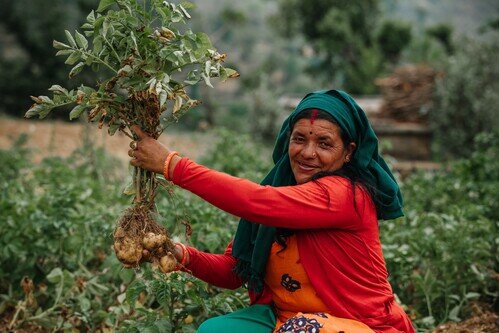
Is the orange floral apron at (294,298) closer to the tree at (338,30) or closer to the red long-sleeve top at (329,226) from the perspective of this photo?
the red long-sleeve top at (329,226)

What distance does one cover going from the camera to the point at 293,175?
260 centimetres

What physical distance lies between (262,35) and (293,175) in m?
31.4

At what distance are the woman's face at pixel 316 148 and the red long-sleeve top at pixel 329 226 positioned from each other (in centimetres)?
8

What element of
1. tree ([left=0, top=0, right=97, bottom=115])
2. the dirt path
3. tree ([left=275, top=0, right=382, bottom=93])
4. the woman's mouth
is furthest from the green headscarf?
tree ([left=0, top=0, right=97, bottom=115])

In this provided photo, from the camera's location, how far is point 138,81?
7.42 ft

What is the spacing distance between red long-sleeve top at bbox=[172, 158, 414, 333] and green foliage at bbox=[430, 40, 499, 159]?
6512 millimetres

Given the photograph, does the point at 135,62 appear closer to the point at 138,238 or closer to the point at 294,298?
the point at 138,238

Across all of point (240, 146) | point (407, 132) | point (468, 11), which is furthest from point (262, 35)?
point (240, 146)

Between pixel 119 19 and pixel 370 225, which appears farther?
pixel 370 225

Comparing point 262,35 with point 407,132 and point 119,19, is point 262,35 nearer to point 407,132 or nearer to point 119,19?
point 407,132

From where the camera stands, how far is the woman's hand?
7.48 feet

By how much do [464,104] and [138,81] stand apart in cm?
738

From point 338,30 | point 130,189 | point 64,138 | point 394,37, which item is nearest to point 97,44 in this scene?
point 130,189

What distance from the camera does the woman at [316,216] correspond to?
2266 millimetres
